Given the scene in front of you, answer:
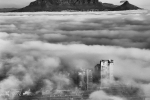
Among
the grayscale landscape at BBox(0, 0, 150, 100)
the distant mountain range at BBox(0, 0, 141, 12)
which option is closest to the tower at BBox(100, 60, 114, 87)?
the grayscale landscape at BBox(0, 0, 150, 100)

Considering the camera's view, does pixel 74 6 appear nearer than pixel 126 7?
Yes

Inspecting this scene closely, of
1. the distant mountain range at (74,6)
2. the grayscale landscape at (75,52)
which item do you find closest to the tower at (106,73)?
the grayscale landscape at (75,52)

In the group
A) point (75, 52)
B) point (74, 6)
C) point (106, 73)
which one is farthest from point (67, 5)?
point (106, 73)

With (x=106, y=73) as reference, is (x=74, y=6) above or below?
above

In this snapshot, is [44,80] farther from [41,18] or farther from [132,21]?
[132,21]

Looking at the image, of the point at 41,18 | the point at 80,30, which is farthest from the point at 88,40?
the point at 41,18

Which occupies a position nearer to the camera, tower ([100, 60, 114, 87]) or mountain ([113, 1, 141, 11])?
tower ([100, 60, 114, 87])

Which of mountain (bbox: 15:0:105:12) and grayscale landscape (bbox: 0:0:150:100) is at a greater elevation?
mountain (bbox: 15:0:105:12)

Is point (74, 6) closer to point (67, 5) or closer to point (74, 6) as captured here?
point (74, 6)

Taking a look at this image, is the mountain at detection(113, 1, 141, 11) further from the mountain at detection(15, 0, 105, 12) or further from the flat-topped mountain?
the mountain at detection(15, 0, 105, 12)
